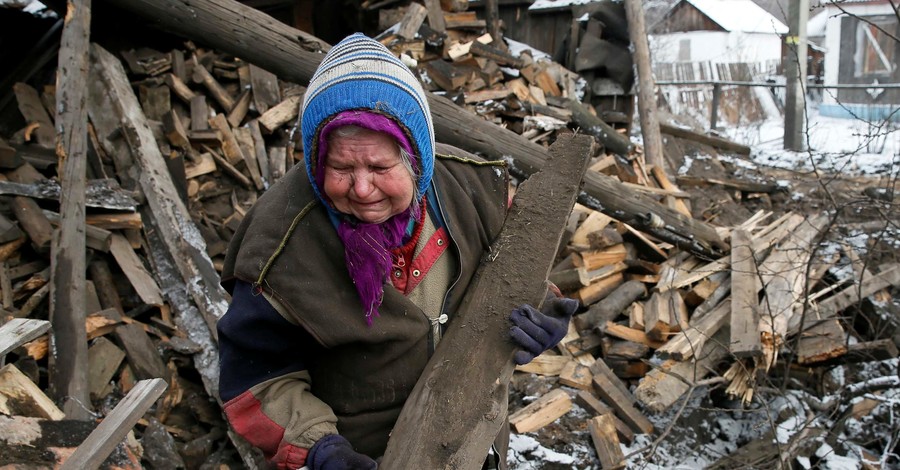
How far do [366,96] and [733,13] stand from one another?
101ft

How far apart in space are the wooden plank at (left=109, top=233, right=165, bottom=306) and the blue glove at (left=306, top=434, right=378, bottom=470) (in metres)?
2.61

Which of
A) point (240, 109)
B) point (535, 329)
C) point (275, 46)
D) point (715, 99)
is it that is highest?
point (275, 46)

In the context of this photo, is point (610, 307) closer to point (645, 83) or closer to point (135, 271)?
point (135, 271)

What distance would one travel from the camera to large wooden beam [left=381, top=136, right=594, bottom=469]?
1.71 m

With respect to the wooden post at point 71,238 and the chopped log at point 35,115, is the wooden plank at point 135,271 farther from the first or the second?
the chopped log at point 35,115

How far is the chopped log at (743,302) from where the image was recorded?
14.1 feet

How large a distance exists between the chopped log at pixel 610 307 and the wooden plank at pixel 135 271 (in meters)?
3.19

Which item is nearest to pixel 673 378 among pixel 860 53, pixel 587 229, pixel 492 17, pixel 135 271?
pixel 587 229

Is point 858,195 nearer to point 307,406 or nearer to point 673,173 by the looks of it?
point 673,173

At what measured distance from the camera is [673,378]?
4.36m

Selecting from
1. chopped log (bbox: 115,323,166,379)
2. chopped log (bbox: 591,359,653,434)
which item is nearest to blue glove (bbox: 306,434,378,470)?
chopped log (bbox: 115,323,166,379)

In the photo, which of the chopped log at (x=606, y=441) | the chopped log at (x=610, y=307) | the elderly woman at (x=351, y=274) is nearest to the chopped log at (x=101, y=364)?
the elderly woman at (x=351, y=274)

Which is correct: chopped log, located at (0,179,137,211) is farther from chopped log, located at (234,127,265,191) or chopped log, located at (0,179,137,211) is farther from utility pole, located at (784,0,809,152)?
utility pole, located at (784,0,809,152)

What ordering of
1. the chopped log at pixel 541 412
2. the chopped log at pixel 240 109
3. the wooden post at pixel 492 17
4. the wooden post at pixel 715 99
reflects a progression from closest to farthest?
1. the chopped log at pixel 541 412
2. the chopped log at pixel 240 109
3. the wooden post at pixel 492 17
4. the wooden post at pixel 715 99
